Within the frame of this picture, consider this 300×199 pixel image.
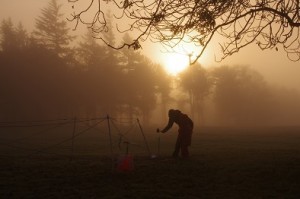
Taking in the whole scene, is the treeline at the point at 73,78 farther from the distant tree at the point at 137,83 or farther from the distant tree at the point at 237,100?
the distant tree at the point at 237,100

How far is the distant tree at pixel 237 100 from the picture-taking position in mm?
89438

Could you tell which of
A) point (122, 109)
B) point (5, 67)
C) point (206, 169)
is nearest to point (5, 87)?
point (5, 67)

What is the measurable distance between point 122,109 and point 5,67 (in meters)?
18.1

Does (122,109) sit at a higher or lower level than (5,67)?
lower

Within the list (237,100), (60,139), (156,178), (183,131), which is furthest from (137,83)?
(156,178)

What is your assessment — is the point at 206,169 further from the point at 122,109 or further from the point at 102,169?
the point at 122,109

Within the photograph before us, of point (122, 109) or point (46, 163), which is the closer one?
point (46, 163)

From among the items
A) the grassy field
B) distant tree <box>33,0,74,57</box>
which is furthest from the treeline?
the grassy field

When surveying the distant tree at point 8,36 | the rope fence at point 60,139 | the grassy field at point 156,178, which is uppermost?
the distant tree at point 8,36

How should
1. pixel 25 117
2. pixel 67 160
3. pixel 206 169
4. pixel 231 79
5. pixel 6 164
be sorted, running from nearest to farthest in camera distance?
pixel 206 169, pixel 6 164, pixel 67 160, pixel 25 117, pixel 231 79

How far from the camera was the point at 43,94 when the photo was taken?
188 ft

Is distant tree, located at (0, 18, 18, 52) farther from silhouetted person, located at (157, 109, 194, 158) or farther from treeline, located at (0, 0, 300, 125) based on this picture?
silhouetted person, located at (157, 109, 194, 158)

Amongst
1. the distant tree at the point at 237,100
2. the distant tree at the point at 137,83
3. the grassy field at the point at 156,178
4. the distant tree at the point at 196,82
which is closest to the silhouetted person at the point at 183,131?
the grassy field at the point at 156,178

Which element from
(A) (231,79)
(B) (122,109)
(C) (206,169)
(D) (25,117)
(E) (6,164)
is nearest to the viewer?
(C) (206,169)
